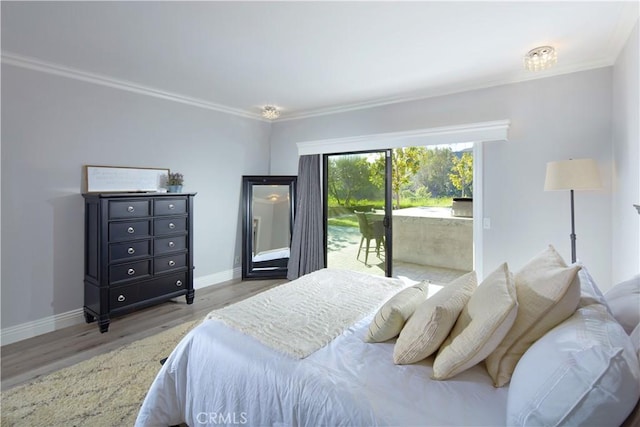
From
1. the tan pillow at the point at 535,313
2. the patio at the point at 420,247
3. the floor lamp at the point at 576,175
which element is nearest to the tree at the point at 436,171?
the patio at the point at 420,247

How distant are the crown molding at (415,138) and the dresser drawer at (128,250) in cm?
256

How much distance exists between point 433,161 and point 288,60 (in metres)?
4.12

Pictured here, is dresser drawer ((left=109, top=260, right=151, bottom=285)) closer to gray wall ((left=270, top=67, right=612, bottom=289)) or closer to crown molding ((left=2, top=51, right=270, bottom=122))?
crown molding ((left=2, top=51, right=270, bottom=122))

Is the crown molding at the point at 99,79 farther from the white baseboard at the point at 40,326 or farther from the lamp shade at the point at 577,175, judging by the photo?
the lamp shade at the point at 577,175

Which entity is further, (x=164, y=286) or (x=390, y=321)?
(x=164, y=286)

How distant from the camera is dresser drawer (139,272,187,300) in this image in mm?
3529

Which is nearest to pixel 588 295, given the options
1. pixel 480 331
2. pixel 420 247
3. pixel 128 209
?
pixel 480 331

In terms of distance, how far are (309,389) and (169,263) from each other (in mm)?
3007

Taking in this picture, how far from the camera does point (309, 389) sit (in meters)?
1.29

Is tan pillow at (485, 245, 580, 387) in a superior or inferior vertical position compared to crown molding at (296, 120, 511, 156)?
inferior

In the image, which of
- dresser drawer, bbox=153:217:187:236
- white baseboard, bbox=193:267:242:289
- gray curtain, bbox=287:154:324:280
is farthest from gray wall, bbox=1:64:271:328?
gray curtain, bbox=287:154:324:280

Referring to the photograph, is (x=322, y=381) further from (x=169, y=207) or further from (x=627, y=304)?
(x=169, y=207)

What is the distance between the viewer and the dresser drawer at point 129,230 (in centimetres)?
324

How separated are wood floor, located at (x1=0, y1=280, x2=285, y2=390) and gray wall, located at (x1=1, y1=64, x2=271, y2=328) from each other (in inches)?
12.8
